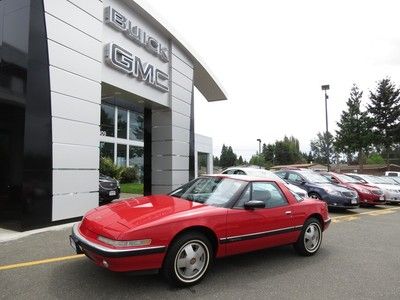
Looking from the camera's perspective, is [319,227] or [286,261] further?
[319,227]

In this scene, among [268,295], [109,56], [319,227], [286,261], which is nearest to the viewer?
[268,295]

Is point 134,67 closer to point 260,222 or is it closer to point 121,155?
point 260,222

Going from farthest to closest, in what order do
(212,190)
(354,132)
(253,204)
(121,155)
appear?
(354,132) → (121,155) → (212,190) → (253,204)

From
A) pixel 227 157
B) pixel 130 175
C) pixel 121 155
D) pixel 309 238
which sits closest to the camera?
pixel 309 238

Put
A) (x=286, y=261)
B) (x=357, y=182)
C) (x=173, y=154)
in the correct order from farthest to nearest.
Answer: (x=357, y=182)
(x=173, y=154)
(x=286, y=261)

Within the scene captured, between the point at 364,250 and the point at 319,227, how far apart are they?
1.08 m

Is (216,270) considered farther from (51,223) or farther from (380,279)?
(51,223)

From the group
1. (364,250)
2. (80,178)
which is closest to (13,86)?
(80,178)

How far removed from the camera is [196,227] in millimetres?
4527

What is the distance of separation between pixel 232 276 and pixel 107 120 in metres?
24.3

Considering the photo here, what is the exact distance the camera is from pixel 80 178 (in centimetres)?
934

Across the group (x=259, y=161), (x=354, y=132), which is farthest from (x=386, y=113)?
(x=259, y=161)

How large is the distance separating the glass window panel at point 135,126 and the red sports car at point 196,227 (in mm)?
25075

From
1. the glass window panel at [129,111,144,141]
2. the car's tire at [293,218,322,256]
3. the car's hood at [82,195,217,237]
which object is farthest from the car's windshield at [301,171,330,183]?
the glass window panel at [129,111,144,141]
